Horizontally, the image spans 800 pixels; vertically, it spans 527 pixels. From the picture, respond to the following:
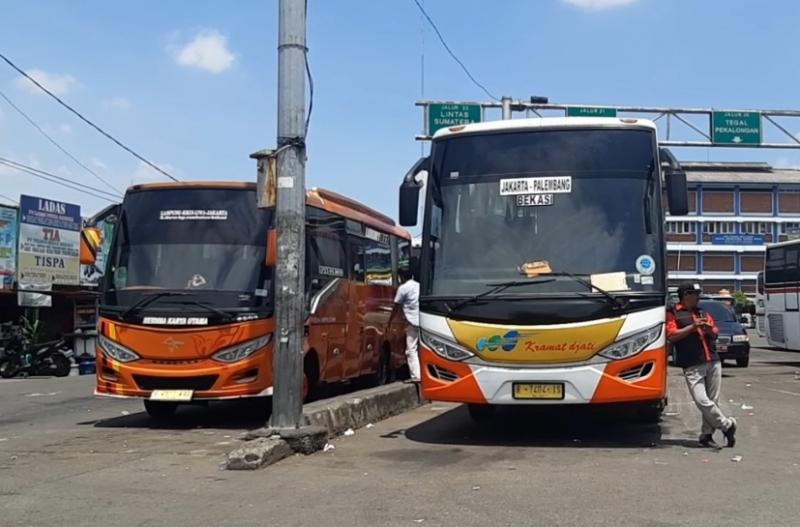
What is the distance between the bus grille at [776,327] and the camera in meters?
27.1

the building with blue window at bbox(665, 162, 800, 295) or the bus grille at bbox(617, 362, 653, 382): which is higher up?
the building with blue window at bbox(665, 162, 800, 295)

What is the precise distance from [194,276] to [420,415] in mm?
3889

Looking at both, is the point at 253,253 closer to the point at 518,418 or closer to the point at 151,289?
the point at 151,289

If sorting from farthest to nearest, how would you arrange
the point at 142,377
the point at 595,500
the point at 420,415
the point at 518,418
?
1. the point at 420,415
2. the point at 518,418
3. the point at 142,377
4. the point at 595,500

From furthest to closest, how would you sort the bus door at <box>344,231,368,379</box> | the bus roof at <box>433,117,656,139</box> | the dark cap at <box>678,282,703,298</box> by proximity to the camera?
the bus door at <box>344,231,368,379</box> → the bus roof at <box>433,117,656,139</box> → the dark cap at <box>678,282,703,298</box>

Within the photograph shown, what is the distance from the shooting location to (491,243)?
9.37m

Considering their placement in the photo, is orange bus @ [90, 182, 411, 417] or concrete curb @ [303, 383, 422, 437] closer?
concrete curb @ [303, 383, 422, 437]

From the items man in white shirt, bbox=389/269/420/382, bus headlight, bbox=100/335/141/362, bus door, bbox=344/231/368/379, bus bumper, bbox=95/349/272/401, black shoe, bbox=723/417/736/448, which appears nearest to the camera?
black shoe, bbox=723/417/736/448

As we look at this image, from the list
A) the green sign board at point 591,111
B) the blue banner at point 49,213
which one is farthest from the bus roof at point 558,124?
the blue banner at point 49,213

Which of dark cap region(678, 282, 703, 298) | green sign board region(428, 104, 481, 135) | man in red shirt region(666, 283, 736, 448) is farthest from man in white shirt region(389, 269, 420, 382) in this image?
green sign board region(428, 104, 481, 135)

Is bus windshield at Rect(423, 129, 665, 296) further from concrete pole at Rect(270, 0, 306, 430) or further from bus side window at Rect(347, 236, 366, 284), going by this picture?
bus side window at Rect(347, 236, 366, 284)

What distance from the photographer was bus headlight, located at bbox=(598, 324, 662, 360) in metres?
8.70

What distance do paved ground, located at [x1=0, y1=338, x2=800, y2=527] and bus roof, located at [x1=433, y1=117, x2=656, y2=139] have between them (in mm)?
3426

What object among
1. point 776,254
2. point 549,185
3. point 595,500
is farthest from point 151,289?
point 776,254
